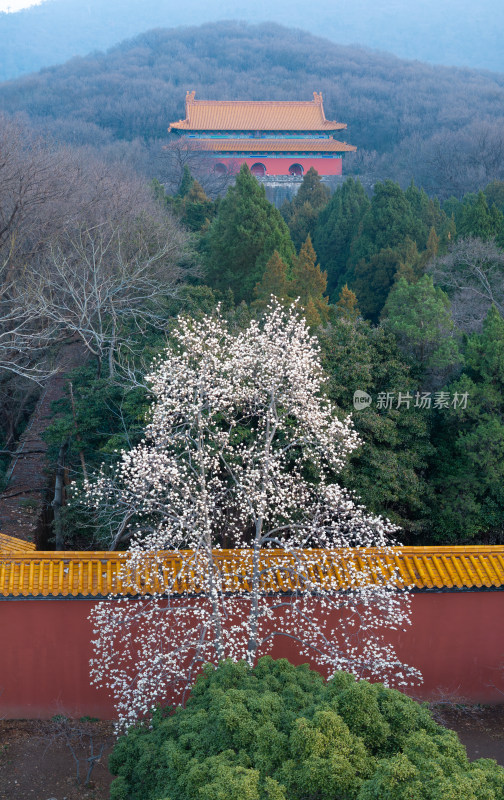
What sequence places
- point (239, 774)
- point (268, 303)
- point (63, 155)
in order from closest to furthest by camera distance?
point (239, 774)
point (268, 303)
point (63, 155)

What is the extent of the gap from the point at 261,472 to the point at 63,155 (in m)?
13.6

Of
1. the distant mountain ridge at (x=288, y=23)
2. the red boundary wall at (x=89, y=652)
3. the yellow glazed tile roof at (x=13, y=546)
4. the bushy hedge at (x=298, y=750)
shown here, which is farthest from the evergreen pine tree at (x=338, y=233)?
the distant mountain ridge at (x=288, y=23)

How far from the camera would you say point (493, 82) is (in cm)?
6512

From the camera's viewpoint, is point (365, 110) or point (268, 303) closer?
point (268, 303)

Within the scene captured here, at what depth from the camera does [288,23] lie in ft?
347

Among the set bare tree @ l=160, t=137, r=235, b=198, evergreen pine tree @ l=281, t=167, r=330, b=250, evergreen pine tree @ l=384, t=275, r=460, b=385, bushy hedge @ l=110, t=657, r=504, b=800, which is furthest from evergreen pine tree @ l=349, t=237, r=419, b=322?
bare tree @ l=160, t=137, r=235, b=198

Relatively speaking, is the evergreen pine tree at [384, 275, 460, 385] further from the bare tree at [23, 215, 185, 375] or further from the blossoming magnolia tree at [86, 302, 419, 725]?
the bare tree at [23, 215, 185, 375]

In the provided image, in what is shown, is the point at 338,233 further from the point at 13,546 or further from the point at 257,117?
the point at 13,546

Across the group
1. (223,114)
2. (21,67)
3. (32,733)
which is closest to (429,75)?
(223,114)

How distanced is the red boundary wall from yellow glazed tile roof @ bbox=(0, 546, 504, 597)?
188 millimetres

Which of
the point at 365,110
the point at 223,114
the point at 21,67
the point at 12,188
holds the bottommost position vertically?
the point at 12,188

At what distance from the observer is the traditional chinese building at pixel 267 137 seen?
34.7 metres

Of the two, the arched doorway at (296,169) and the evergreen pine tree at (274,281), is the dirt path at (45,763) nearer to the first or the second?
the evergreen pine tree at (274,281)

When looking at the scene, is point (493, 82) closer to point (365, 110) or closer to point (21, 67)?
point (365, 110)
